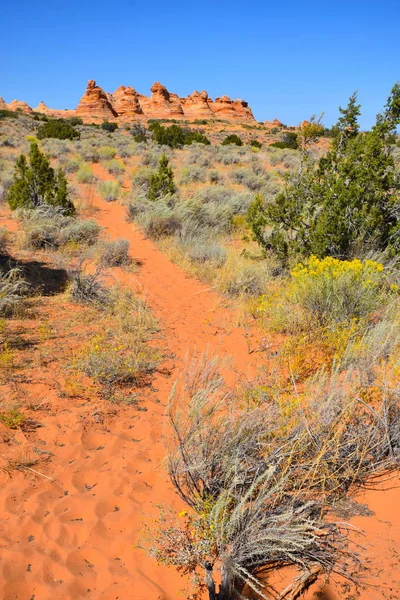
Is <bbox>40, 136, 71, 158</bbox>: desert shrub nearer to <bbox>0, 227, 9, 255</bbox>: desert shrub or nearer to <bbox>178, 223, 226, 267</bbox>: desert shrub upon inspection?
<bbox>0, 227, 9, 255</bbox>: desert shrub

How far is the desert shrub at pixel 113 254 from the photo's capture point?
798 cm

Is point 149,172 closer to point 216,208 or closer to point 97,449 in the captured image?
point 216,208

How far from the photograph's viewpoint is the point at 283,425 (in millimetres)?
2998

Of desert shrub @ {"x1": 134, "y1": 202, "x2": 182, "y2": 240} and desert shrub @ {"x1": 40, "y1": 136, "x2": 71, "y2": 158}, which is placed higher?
desert shrub @ {"x1": 40, "y1": 136, "x2": 71, "y2": 158}

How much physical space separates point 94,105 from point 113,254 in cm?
5684

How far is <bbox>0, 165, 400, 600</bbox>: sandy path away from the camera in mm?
2334

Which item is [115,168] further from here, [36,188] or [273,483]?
[273,483]

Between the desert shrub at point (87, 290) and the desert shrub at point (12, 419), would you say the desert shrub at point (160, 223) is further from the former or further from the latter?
the desert shrub at point (12, 419)

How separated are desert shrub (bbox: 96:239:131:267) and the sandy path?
4.02 metres

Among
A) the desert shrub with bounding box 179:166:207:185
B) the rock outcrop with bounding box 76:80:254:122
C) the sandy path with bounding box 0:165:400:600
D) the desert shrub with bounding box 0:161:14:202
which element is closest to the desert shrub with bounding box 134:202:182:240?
the desert shrub with bounding box 0:161:14:202

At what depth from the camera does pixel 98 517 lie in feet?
9.25

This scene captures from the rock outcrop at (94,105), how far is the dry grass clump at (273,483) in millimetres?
59461

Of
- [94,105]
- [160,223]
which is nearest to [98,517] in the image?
[160,223]

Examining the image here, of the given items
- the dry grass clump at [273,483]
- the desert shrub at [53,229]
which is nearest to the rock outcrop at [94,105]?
the desert shrub at [53,229]
